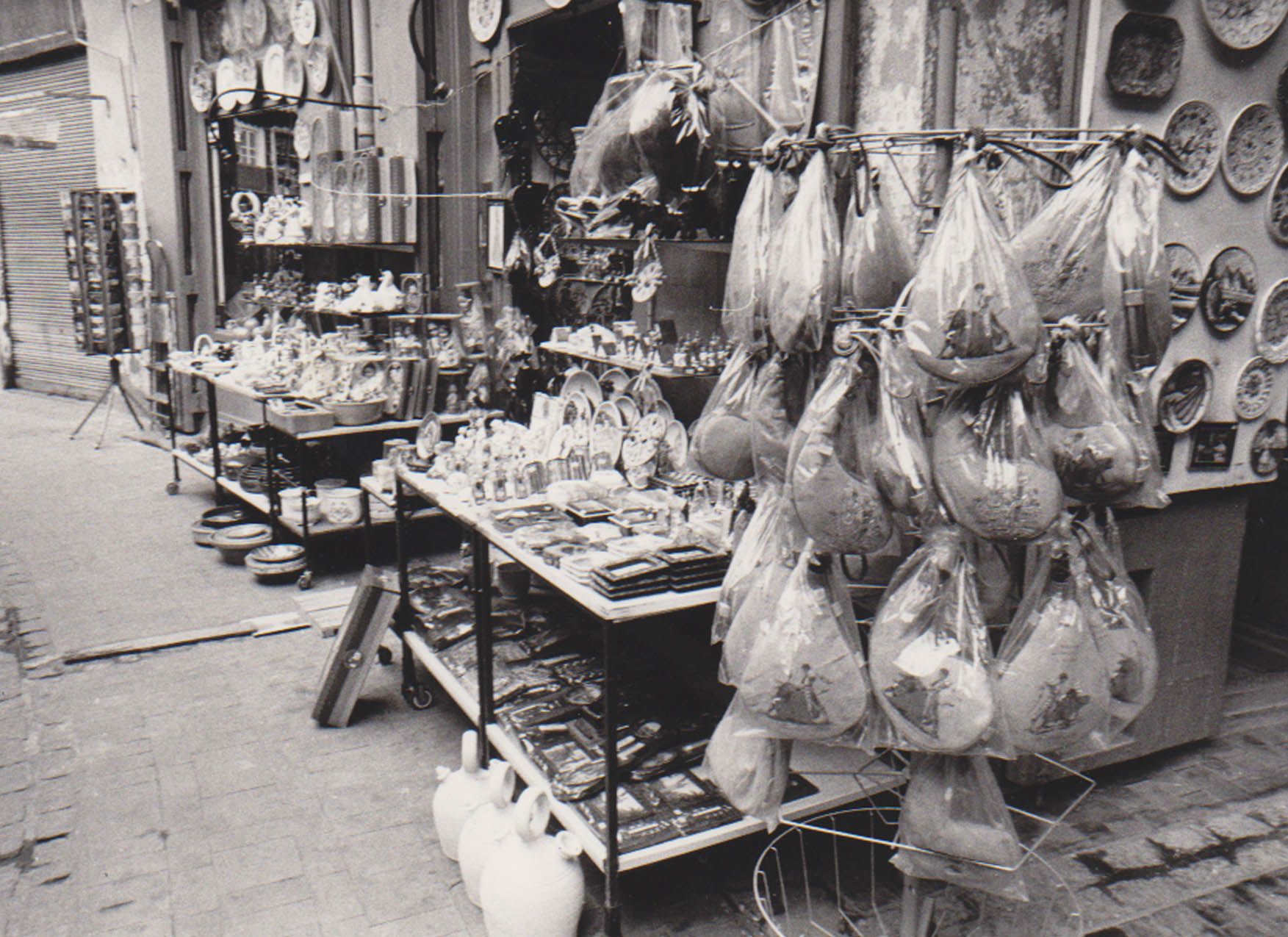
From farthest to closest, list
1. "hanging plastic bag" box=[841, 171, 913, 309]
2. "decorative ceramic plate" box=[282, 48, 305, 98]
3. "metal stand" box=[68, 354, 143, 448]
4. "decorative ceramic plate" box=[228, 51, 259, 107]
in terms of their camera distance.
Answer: "metal stand" box=[68, 354, 143, 448] < "decorative ceramic plate" box=[228, 51, 259, 107] < "decorative ceramic plate" box=[282, 48, 305, 98] < "hanging plastic bag" box=[841, 171, 913, 309]

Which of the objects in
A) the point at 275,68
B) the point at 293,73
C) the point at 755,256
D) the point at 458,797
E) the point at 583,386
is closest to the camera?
the point at 755,256

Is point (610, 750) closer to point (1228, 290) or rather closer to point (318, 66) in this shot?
point (1228, 290)

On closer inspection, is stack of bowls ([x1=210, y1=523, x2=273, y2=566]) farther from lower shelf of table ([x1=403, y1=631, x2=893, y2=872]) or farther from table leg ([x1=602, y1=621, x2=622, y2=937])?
table leg ([x1=602, y1=621, x2=622, y2=937])

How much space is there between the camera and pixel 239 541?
5.76 meters

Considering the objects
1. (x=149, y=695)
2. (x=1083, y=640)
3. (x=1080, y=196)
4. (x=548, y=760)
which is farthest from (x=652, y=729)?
(x=149, y=695)

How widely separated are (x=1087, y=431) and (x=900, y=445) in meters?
0.34

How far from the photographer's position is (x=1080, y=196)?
188 centimetres

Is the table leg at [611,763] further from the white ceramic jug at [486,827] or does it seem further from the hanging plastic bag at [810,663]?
the hanging plastic bag at [810,663]

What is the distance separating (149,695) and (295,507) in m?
1.74

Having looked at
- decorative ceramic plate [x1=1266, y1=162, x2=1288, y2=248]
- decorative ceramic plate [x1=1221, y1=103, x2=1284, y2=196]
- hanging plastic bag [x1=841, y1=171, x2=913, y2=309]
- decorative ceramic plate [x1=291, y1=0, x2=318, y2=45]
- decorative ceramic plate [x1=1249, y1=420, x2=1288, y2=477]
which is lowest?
decorative ceramic plate [x1=1249, y1=420, x2=1288, y2=477]

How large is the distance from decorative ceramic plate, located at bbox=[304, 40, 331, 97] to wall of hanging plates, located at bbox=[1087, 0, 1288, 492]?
5550mm

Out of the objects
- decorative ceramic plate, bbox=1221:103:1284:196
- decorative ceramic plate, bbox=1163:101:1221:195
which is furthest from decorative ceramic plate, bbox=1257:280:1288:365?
decorative ceramic plate, bbox=1163:101:1221:195

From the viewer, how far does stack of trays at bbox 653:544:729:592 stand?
8.74ft

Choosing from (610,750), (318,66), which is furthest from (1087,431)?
(318,66)
